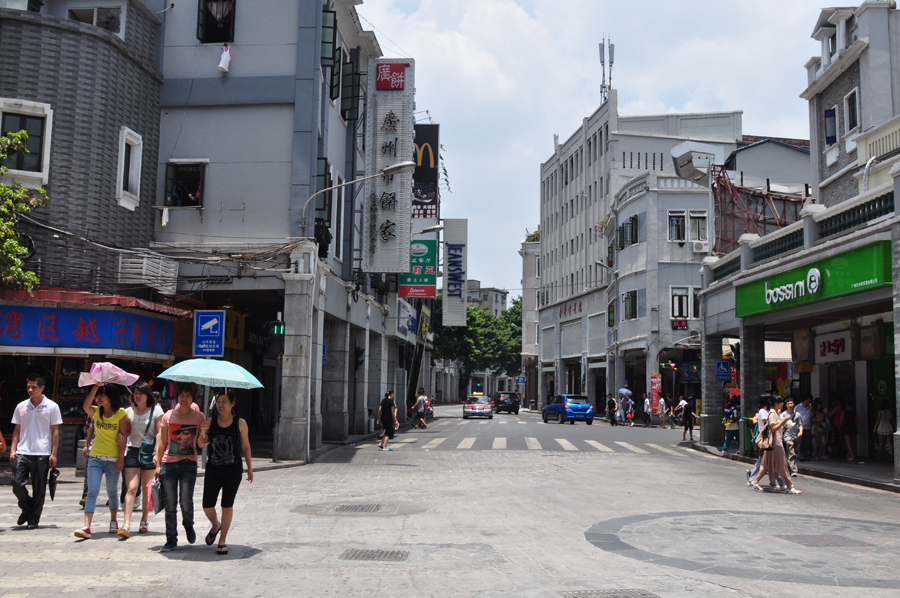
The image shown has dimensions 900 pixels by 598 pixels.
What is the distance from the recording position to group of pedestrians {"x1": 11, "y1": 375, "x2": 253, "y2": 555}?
8.57 m

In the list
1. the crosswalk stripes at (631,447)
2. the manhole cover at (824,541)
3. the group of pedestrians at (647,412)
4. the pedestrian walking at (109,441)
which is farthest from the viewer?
the group of pedestrians at (647,412)

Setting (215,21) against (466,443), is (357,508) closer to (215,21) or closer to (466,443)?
(466,443)

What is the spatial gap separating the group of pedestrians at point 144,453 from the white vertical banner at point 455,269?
33.2 m

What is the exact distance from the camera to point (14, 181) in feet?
57.6

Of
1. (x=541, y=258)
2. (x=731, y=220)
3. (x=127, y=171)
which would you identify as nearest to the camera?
(x=127, y=171)

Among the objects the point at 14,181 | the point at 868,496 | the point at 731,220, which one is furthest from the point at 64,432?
the point at 731,220

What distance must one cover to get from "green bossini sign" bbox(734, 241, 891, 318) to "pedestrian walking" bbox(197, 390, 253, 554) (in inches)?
509

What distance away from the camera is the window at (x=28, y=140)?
58.9 ft

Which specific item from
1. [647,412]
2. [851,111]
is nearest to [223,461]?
[851,111]

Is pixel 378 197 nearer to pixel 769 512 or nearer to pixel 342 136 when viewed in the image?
pixel 342 136

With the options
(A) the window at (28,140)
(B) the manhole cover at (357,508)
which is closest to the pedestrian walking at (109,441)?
(B) the manhole cover at (357,508)

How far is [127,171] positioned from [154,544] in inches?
527

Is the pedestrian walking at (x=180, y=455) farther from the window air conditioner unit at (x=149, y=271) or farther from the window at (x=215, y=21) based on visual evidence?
the window at (x=215, y=21)

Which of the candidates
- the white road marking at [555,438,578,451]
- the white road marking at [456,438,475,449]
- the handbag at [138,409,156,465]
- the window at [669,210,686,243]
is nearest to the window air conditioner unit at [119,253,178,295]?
the handbag at [138,409,156,465]
